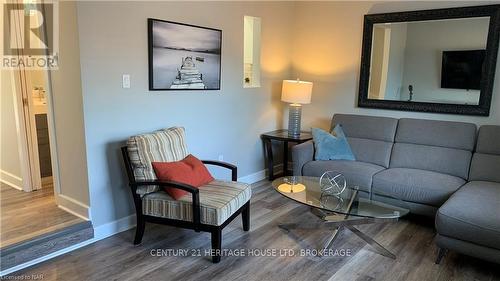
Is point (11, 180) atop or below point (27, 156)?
below

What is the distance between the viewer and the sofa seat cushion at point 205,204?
2.47 metres

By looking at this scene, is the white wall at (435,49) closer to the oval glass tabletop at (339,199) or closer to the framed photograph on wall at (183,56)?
the oval glass tabletop at (339,199)

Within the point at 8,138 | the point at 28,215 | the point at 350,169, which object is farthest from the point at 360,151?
the point at 8,138

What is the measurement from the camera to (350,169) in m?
3.55

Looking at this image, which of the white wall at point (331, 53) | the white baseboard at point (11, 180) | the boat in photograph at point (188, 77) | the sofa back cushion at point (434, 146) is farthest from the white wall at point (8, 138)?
the sofa back cushion at point (434, 146)

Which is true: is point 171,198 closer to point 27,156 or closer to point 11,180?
point 27,156

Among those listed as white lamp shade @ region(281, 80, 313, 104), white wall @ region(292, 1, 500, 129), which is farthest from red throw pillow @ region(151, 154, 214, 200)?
white wall @ region(292, 1, 500, 129)

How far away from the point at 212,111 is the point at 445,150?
8.02 ft

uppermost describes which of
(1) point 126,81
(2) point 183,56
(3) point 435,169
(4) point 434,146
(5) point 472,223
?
(2) point 183,56

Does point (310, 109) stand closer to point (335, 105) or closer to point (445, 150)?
point (335, 105)

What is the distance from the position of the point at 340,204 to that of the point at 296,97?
183cm

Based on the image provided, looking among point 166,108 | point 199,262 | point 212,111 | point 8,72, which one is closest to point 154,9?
point 166,108

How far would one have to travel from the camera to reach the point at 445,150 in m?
3.50

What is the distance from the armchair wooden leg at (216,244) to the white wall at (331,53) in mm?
2624
